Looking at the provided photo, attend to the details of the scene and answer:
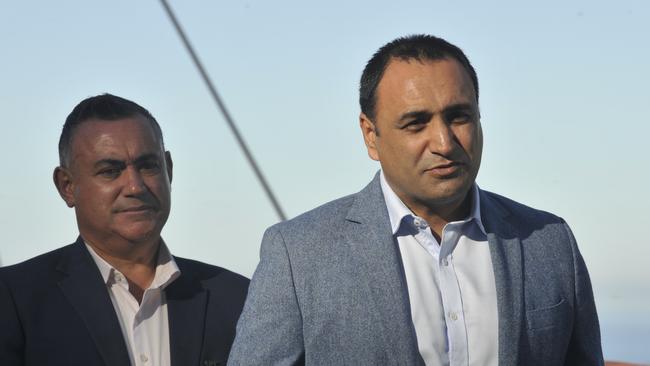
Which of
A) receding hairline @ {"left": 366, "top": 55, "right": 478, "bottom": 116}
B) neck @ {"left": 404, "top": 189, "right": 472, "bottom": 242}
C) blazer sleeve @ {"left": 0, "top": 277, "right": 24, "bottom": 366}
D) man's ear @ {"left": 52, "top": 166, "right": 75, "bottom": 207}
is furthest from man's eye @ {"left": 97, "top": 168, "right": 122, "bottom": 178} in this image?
neck @ {"left": 404, "top": 189, "right": 472, "bottom": 242}

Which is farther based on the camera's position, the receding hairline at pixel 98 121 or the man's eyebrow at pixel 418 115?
the receding hairline at pixel 98 121

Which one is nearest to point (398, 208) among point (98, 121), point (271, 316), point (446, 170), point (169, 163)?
point (446, 170)

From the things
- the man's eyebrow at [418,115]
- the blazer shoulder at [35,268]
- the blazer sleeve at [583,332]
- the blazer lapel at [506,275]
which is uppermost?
the blazer shoulder at [35,268]

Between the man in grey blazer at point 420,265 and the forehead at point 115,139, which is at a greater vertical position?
the forehead at point 115,139

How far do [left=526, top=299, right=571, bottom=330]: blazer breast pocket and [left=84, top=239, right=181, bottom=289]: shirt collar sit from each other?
1.46 metres

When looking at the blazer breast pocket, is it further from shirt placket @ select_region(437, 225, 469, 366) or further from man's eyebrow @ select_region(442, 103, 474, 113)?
man's eyebrow @ select_region(442, 103, 474, 113)

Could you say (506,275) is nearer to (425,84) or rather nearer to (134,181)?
(425,84)

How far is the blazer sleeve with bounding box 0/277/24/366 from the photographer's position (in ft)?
14.6

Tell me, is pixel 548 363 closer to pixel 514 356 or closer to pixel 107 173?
pixel 514 356

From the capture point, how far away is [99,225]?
15.3ft

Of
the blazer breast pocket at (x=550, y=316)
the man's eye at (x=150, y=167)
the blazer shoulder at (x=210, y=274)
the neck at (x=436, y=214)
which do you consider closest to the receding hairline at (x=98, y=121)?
the man's eye at (x=150, y=167)

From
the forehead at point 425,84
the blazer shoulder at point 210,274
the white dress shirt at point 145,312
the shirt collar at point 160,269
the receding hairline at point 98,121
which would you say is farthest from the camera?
the blazer shoulder at point 210,274

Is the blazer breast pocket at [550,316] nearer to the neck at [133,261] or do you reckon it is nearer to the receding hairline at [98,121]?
the neck at [133,261]

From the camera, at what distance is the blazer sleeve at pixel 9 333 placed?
4453 mm
